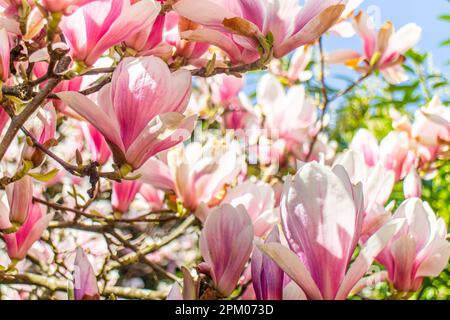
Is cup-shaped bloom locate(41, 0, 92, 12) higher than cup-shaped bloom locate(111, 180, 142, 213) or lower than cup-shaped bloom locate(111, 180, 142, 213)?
higher

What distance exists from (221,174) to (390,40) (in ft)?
1.76

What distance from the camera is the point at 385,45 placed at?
1.34 m

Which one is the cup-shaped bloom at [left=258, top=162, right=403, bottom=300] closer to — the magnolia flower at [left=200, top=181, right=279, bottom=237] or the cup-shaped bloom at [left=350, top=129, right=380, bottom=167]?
the magnolia flower at [left=200, top=181, right=279, bottom=237]

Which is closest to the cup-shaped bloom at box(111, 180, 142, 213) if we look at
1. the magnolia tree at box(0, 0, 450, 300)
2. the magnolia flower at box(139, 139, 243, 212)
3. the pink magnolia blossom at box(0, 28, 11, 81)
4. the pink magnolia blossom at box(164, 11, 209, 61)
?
the magnolia tree at box(0, 0, 450, 300)

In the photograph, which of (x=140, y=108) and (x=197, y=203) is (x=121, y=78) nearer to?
(x=140, y=108)

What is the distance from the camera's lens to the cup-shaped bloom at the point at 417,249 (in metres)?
0.82

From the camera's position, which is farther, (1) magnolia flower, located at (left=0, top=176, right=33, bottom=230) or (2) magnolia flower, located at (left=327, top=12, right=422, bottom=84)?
(2) magnolia flower, located at (left=327, top=12, right=422, bottom=84)

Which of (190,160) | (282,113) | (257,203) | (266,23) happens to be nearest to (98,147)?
(190,160)

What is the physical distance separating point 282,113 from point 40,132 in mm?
965

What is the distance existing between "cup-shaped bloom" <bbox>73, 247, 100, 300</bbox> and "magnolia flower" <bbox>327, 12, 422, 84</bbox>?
870mm

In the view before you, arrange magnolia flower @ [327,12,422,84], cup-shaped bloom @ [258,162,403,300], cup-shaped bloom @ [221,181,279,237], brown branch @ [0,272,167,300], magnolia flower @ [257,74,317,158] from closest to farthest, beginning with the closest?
1. cup-shaped bloom @ [258,162,403,300]
2. cup-shaped bloom @ [221,181,279,237]
3. brown branch @ [0,272,167,300]
4. magnolia flower @ [327,12,422,84]
5. magnolia flower @ [257,74,317,158]

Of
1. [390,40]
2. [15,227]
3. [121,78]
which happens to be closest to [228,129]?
[390,40]

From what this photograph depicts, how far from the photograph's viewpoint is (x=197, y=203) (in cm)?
105

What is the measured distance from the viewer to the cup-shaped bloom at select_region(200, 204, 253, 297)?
718mm
